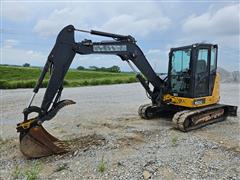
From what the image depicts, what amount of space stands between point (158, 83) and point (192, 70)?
1.17 m

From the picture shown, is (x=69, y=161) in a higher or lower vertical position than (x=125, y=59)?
lower

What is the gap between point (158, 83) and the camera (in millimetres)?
9289

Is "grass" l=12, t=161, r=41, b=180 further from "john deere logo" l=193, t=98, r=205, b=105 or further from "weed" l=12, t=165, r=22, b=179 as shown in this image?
"john deere logo" l=193, t=98, r=205, b=105

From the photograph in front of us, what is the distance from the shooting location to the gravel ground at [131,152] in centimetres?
531

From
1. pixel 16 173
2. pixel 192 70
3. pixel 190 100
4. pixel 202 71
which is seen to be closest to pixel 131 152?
pixel 16 173

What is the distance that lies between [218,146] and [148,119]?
3.45 metres

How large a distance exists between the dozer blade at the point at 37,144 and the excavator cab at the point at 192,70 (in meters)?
4.37

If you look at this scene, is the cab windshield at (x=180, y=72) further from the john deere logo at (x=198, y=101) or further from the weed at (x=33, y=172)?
the weed at (x=33, y=172)

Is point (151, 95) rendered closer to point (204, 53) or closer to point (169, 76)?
point (169, 76)

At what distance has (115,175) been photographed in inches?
204

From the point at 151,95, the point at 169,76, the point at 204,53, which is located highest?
the point at 204,53

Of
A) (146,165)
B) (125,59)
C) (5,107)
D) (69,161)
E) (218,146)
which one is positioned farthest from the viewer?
(5,107)

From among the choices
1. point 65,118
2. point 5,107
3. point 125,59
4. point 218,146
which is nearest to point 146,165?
point 218,146

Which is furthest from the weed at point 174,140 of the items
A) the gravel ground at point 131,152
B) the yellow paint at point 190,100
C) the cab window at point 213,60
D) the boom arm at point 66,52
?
the cab window at point 213,60
